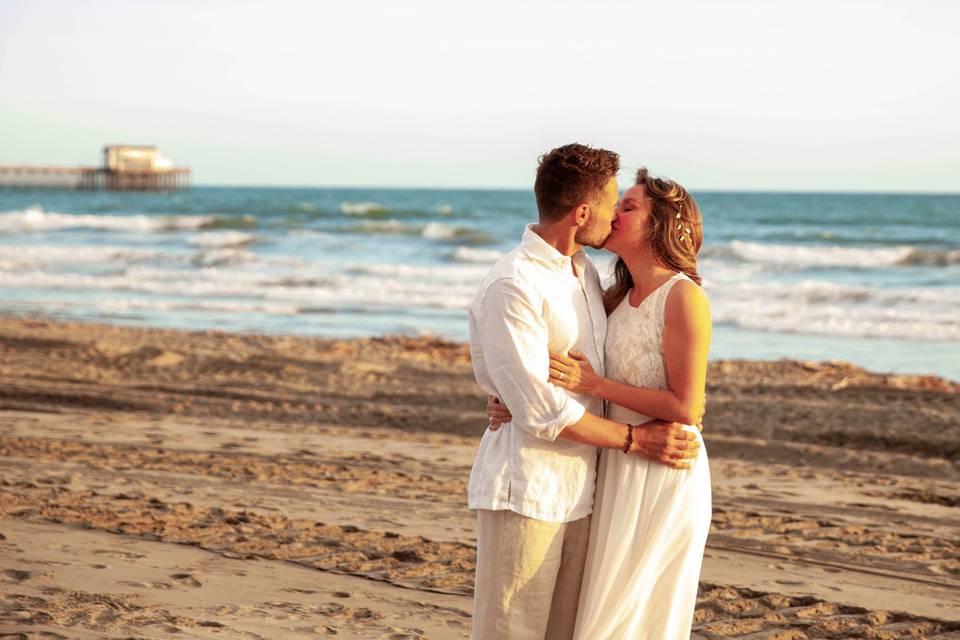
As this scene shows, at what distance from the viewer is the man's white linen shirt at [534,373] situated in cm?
298

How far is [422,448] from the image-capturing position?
859cm

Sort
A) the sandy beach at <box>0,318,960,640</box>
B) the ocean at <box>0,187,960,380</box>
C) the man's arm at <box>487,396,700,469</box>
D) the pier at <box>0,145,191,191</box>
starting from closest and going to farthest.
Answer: the man's arm at <box>487,396,700,469</box>
the sandy beach at <box>0,318,960,640</box>
the ocean at <box>0,187,960,380</box>
the pier at <box>0,145,191,191</box>

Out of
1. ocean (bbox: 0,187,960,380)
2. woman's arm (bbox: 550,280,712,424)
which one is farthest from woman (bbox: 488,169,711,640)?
ocean (bbox: 0,187,960,380)

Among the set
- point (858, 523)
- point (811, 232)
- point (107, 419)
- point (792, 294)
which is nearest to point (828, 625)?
point (858, 523)

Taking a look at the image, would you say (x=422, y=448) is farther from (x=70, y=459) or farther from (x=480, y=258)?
(x=480, y=258)

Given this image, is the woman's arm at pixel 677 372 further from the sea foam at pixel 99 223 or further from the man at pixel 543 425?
the sea foam at pixel 99 223

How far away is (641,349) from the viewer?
10.6ft

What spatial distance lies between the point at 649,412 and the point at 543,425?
360 millimetres

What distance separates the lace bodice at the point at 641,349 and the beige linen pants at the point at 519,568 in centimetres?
42

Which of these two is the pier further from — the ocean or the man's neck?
the man's neck

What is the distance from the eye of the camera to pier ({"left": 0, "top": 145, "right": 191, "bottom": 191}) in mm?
77062

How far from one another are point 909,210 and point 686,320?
5768 centimetres

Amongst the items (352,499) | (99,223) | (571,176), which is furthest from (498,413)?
(99,223)

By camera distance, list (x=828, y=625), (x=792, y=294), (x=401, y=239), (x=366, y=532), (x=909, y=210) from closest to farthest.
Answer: (x=828, y=625), (x=366, y=532), (x=792, y=294), (x=401, y=239), (x=909, y=210)
